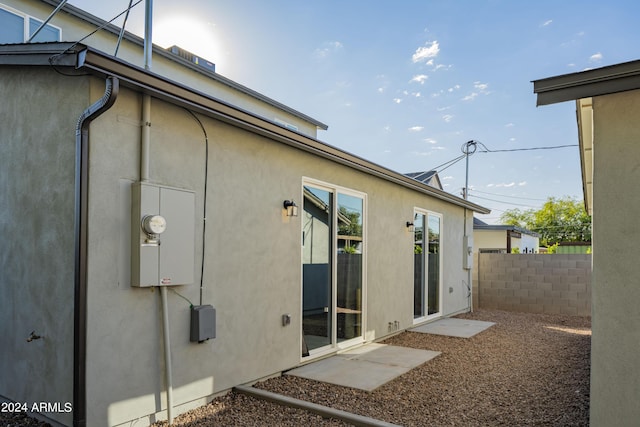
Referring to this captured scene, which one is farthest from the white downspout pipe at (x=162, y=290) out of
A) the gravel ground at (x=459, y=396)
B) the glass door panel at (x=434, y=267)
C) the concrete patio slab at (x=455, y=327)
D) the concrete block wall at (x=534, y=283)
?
the concrete block wall at (x=534, y=283)

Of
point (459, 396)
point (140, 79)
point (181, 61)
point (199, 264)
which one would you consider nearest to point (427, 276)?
point (459, 396)

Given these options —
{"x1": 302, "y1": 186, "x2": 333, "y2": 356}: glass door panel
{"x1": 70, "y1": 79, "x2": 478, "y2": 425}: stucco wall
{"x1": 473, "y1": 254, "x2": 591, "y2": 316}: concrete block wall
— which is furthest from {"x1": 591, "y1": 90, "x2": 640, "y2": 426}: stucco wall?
{"x1": 473, "y1": 254, "x2": 591, "y2": 316}: concrete block wall

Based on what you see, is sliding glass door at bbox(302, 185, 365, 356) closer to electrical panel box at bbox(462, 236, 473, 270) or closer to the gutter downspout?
the gutter downspout

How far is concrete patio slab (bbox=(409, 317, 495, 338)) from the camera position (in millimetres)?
8242

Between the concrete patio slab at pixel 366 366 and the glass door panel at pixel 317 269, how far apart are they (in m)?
0.34

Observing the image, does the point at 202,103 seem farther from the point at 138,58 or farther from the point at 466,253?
the point at 466,253

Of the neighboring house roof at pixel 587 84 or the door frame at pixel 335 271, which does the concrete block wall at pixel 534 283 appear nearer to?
the door frame at pixel 335 271

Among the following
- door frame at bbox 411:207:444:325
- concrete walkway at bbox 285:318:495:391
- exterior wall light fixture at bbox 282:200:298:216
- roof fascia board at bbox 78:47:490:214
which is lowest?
concrete walkway at bbox 285:318:495:391

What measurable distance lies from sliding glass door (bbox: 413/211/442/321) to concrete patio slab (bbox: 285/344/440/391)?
8.69 ft

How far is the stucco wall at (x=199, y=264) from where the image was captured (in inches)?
136

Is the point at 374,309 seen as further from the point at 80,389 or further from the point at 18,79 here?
the point at 18,79

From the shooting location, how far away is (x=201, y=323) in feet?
13.3

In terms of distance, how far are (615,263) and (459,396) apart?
2269 millimetres

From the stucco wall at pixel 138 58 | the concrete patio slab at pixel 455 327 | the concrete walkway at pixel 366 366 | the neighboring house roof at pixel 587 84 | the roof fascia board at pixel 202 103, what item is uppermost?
the stucco wall at pixel 138 58
